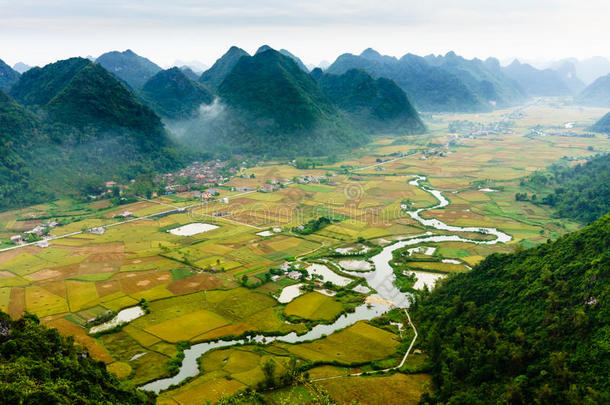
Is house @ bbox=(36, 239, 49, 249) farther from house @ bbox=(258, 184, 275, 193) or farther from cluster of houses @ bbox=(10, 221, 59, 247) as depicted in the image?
house @ bbox=(258, 184, 275, 193)

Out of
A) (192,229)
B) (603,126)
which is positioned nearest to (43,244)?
(192,229)

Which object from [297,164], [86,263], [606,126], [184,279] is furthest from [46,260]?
[606,126]

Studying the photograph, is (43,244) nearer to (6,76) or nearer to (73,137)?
(73,137)

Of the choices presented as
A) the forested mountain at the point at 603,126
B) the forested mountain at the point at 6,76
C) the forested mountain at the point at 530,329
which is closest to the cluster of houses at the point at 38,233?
the forested mountain at the point at 530,329

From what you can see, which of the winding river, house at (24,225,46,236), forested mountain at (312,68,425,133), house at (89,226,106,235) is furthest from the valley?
forested mountain at (312,68,425,133)

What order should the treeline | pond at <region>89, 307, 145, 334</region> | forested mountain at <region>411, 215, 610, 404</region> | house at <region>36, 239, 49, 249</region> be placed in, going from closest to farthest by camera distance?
forested mountain at <region>411, 215, 610, 404</region>
pond at <region>89, 307, 145, 334</region>
house at <region>36, 239, 49, 249</region>
the treeline

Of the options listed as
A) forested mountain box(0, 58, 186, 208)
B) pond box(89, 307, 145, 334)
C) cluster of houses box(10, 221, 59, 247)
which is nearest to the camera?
pond box(89, 307, 145, 334)

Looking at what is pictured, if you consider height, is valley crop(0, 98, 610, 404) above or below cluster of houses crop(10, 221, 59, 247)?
below
